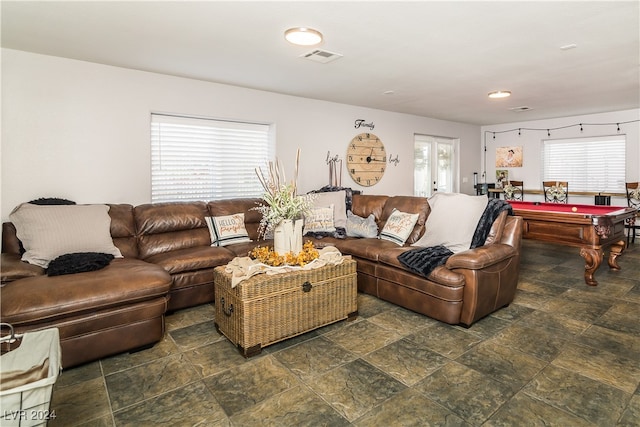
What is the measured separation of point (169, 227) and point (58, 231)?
982mm

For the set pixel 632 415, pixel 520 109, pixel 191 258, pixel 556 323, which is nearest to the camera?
pixel 632 415

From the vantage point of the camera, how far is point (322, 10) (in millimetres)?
2436

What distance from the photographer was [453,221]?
11.2 feet

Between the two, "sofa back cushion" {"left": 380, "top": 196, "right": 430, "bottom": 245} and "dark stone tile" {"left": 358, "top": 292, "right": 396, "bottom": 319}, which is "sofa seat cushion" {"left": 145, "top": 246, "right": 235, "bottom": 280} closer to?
"dark stone tile" {"left": 358, "top": 292, "right": 396, "bottom": 319}

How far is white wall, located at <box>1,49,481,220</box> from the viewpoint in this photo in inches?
128

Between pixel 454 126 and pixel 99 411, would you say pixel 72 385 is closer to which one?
pixel 99 411

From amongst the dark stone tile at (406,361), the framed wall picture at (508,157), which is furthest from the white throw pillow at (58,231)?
the framed wall picture at (508,157)

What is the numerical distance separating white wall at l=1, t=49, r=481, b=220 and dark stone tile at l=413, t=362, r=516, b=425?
11.7 feet

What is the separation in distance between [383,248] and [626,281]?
2.91 m

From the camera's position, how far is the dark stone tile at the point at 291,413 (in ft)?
5.69

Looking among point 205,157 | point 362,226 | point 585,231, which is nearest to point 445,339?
point 362,226

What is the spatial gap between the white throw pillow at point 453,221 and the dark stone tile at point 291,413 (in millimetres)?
2007

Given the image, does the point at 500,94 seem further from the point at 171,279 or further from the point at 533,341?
the point at 171,279

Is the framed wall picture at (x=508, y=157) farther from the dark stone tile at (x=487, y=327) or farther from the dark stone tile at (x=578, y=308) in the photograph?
the dark stone tile at (x=487, y=327)
